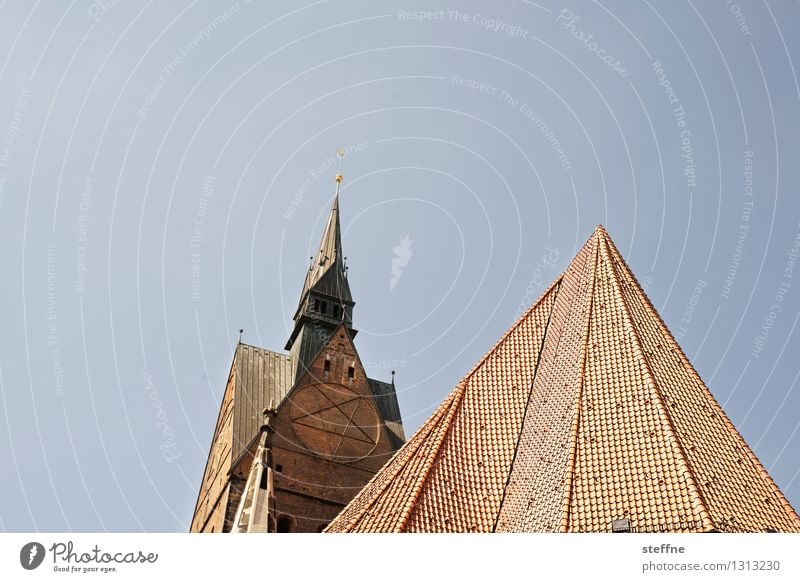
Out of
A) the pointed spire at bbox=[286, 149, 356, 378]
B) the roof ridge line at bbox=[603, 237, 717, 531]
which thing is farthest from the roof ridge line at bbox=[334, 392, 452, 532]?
the pointed spire at bbox=[286, 149, 356, 378]

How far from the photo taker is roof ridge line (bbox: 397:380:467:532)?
13.1m

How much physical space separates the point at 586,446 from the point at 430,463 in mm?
2626

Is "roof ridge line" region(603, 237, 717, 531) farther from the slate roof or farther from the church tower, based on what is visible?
the slate roof

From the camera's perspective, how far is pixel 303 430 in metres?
26.0

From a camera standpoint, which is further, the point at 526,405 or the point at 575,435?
the point at 526,405

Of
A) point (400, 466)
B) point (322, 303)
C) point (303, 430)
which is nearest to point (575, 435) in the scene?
point (400, 466)

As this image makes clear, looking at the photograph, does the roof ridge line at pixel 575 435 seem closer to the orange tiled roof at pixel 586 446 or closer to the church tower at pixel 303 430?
the orange tiled roof at pixel 586 446

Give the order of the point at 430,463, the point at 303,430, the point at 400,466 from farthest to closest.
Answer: the point at 303,430 < the point at 400,466 < the point at 430,463

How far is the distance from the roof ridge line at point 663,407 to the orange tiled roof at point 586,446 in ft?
0.07

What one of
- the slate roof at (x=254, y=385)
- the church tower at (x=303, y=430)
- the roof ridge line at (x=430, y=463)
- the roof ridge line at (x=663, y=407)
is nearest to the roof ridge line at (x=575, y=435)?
the roof ridge line at (x=663, y=407)

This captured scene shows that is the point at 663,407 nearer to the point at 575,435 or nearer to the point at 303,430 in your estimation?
the point at 575,435

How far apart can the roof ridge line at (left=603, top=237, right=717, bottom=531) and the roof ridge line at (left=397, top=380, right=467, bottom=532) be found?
332cm

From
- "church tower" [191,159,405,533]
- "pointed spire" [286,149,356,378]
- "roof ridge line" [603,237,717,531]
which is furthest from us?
"pointed spire" [286,149,356,378]

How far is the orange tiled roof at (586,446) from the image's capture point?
1221cm
